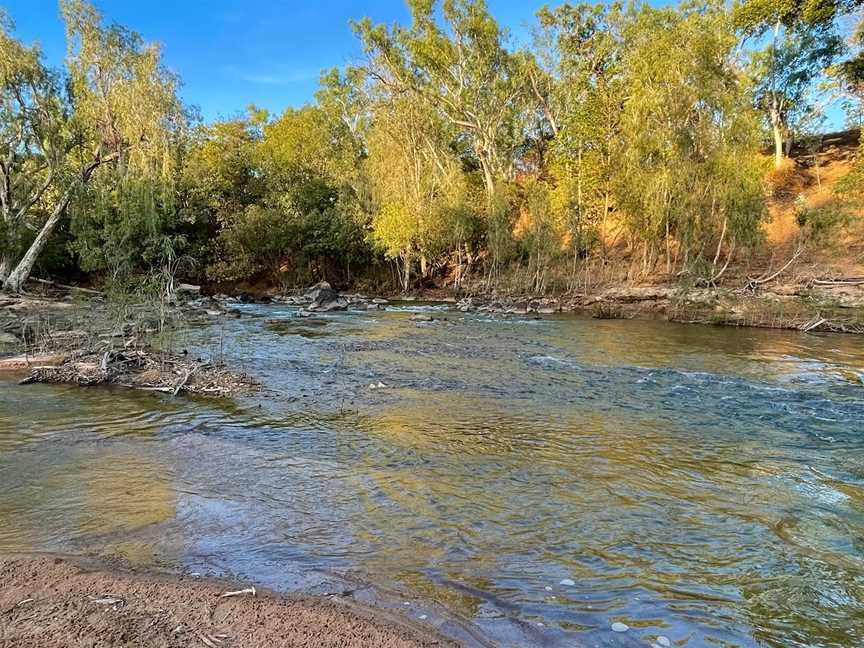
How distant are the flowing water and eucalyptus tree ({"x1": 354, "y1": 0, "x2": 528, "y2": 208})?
88.9ft

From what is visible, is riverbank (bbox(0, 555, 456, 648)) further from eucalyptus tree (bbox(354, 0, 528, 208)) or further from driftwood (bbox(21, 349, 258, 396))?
eucalyptus tree (bbox(354, 0, 528, 208))

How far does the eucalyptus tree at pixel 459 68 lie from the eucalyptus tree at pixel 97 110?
15.2m

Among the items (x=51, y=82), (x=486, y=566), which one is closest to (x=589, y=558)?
(x=486, y=566)

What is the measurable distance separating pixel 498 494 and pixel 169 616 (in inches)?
131

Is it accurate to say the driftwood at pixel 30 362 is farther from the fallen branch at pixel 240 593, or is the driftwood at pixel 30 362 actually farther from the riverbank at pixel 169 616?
the fallen branch at pixel 240 593

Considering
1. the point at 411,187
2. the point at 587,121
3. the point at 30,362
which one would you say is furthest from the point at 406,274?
the point at 30,362

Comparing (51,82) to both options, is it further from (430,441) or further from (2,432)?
(430,441)

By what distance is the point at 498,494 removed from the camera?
5863mm

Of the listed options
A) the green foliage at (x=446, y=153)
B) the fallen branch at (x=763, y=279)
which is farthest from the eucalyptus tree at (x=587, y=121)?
the fallen branch at (x=763, y=279)

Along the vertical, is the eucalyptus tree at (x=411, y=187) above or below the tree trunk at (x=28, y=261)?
above

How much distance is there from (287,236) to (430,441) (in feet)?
110

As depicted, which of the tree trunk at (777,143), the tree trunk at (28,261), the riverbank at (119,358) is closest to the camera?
the riverbank at (119,358)

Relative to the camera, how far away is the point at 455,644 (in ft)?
10.7

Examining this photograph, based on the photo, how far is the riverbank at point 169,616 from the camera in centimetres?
316
